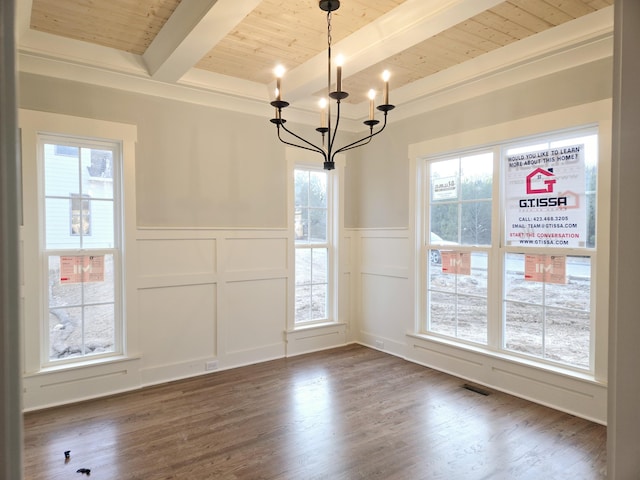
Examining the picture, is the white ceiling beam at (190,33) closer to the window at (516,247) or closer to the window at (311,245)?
the window at (311,245)

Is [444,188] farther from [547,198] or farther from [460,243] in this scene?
[547,198]

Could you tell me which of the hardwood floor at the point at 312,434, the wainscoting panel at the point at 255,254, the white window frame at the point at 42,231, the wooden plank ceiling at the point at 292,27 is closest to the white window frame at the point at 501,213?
the hardwood floor at the point at 312,434

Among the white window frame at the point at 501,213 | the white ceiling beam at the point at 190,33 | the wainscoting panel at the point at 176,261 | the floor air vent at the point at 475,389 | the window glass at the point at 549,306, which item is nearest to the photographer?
the white ceiling beam at the point at 190,33

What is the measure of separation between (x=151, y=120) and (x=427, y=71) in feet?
8.58

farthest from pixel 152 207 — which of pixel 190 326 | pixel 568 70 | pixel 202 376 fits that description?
pixel 568 70

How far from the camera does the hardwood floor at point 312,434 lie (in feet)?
7.88

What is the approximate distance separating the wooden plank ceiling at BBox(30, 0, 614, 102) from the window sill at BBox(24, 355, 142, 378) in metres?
2.65

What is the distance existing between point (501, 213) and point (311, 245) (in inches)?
83.3

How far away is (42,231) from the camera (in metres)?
3.24

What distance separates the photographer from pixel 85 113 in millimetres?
3363

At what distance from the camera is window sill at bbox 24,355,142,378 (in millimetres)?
3199

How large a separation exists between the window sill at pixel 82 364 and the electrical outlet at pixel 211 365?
2.14 ft

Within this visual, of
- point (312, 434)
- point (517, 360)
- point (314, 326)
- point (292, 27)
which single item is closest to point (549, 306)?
point (517, 360)

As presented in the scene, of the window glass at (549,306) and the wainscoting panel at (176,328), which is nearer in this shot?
the window glass at (549,306)
